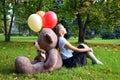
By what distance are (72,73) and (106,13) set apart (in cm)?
1639

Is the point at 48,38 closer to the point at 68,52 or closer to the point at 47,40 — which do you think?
the point at 47,40

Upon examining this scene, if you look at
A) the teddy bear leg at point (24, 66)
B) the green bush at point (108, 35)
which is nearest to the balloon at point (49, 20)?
the teddy bear leg at point (24, 66)

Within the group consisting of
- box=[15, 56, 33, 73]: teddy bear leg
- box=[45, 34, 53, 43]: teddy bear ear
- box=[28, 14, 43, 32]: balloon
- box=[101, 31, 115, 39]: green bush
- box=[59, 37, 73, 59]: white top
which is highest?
box=[28, 14, 43, 32]: balloon

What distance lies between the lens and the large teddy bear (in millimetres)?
8148

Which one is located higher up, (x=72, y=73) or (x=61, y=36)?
(x=61, y=36)

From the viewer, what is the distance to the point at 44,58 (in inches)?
340

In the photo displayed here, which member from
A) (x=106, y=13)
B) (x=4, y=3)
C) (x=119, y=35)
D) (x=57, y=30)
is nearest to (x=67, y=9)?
(x=106, y=13)

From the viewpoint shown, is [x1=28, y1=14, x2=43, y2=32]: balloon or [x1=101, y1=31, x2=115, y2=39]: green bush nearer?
[x1=28, y1=14, x2=43, y2=32]: balloon

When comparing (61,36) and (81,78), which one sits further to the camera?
(61,36)

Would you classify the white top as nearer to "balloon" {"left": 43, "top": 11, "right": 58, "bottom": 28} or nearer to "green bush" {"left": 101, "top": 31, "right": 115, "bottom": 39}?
"balloon" {"left": 43, "top": 11, "right": 58, "bottom": 28}

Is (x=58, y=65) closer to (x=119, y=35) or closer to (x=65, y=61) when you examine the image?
(x=65, y=61)

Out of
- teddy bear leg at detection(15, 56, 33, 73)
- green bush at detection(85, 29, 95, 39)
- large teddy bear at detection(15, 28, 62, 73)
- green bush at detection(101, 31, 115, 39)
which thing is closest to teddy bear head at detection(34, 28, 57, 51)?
large teddy bear at detection(15, 28, 62, 73)

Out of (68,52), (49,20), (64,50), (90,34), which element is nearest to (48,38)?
(49,20)

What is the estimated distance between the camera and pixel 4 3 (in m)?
29.4
